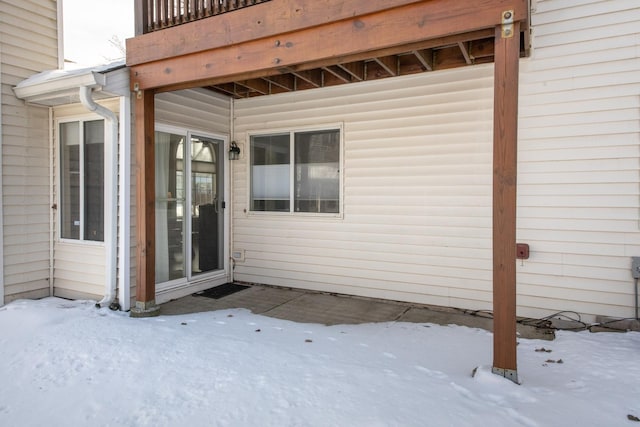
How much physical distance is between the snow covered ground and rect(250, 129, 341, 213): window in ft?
6.36

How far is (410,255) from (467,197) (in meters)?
0.93

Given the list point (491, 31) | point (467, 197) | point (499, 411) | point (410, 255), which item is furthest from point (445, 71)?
point (499, 411)

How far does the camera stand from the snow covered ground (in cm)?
232

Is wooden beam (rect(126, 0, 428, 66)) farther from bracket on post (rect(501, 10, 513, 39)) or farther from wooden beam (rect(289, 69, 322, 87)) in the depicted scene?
wooden beam (rect(289, 69, 322, 87))

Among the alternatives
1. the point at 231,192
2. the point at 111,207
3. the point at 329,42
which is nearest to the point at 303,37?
the point at 329,42

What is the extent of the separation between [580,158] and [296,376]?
11.0ft

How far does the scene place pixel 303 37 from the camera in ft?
10.8

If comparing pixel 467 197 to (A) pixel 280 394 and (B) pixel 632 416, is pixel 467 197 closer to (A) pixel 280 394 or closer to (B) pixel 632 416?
(B) pixel 632 416

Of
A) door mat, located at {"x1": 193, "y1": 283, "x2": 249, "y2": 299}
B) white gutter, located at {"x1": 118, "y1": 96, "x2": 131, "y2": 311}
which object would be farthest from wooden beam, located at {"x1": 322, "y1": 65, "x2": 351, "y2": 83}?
door mat, located at {"x1": 193, "y1": 283, "x2": 249, "y2": 299}

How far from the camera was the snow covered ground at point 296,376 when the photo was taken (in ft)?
7.60

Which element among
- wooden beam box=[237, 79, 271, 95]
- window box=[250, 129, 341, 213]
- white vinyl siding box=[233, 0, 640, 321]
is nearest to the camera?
white vinyl siding box=[233, 0, 640, 321]

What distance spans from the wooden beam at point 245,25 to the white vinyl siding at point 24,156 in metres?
1.60

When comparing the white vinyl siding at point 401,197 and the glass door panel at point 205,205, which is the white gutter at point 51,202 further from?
the white vinyl siding at point 401,197

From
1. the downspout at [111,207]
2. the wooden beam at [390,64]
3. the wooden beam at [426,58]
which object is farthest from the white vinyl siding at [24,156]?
the wooden beam at [426,58]
